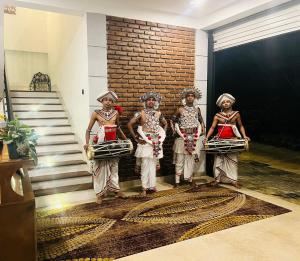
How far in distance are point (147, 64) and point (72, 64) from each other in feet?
4.71

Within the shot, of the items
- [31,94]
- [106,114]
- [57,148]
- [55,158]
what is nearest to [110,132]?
[106,114]

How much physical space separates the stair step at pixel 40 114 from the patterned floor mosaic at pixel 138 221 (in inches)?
94.6

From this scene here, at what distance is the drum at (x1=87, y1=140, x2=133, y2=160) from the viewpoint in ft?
12.6

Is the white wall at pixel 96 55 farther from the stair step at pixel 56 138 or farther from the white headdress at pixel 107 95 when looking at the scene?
the stair step at pixel 56 138

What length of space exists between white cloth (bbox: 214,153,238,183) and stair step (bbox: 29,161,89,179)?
7.52 feet

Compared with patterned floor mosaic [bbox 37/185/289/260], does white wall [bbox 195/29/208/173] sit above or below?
above

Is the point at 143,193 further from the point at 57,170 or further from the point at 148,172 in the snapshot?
the point at 57,170

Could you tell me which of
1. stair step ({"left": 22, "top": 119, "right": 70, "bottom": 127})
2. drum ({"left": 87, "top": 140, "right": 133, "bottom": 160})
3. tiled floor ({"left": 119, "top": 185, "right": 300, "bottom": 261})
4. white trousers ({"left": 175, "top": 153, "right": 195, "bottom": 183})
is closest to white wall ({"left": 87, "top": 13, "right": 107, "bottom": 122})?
drum ({"left": 87, "top": 140, "right": 133, "bottom": 160})

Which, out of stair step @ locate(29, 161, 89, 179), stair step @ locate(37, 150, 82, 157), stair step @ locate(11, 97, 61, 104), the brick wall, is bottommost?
stair step @ locate(29, 161, 89, 179)

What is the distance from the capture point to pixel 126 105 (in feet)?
15.7

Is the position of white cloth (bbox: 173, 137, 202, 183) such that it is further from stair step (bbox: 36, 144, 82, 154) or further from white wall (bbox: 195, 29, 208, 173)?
stair step (bbox: 36, 144, 82, 154)

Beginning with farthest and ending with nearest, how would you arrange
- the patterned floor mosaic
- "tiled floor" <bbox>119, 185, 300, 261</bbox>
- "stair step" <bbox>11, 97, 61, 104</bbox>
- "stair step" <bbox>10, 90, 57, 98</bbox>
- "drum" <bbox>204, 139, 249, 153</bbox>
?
"stair step" <bbox>10, 90, 57, 98</bbox> < "stair step" <bbox>11, 97, 61, 104</bbox> < "drum" <bbox>204, 139, 249, 153</bbox> < the patterned floor mosaic < "tiled floor" <bbox>119, 185, 300, 261</bbox>

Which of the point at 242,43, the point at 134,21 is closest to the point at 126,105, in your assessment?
the point at 134,21

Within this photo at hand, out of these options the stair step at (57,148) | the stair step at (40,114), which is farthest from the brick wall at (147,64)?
the stair step at (40,114)
